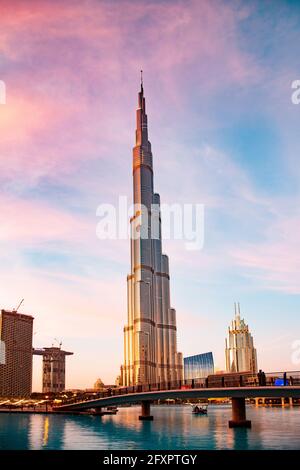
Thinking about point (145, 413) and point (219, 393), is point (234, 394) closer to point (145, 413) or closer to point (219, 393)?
point (219, 393)

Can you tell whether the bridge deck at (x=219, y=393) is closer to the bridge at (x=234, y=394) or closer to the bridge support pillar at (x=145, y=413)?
the bridge at (x=234, y=394)

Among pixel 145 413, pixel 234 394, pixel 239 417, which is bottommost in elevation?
pixel 145 413

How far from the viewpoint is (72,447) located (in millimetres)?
60969

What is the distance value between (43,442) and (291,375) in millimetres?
31699

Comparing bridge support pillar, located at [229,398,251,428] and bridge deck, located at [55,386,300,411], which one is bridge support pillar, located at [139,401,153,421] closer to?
bridge deck, located at [55,386,300,411]

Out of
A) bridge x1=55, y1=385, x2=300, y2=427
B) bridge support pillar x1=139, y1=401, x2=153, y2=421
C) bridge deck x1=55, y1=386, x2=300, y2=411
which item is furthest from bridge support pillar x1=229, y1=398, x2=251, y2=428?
bridge support pillar x1=139, y1=401, x2=153, y2=421

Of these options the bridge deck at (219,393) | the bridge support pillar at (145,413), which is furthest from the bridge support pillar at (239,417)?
the bridge support pillar at (145,413)

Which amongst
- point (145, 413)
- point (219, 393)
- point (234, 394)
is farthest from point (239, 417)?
point (145, 413)

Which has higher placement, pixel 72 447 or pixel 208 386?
pixel 208 386

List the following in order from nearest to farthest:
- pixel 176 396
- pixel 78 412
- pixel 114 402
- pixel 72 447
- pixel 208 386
Answer: pixel 72 447
pixel 208 386
pixel 176 396
pixel 114 402
pixel 78 412

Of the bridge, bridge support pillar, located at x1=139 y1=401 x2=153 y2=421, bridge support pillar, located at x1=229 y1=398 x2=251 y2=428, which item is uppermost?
the bridge
